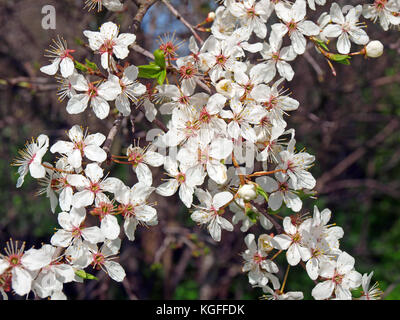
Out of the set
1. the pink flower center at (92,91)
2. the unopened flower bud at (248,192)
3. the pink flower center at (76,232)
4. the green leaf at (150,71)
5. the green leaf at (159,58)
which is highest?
the green leaf at (159,58)

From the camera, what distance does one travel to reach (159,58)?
139 centimetres

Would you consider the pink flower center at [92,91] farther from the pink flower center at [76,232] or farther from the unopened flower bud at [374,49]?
the unopened flower bud at [374,49]

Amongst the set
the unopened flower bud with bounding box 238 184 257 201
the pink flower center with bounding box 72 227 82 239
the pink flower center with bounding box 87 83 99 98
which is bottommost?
the pink flower center with bounding box 72 227 82 239

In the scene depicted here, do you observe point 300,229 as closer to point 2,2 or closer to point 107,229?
point 107,229

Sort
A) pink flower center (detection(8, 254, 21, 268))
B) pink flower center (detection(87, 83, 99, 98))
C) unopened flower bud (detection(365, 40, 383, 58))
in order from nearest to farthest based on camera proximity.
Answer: pink flower center (detection(8, 254, 21, 268)) → pink flower center (detection(87, 83, 99, 98)) → unopened flower bud (detection(365, 40, 383, 58))

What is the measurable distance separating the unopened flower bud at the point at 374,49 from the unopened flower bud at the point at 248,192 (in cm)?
96

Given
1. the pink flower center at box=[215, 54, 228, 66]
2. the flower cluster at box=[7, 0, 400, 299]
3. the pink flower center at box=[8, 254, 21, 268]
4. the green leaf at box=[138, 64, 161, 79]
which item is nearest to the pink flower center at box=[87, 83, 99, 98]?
the flower cluster at box=[7, 0, 400, 299]

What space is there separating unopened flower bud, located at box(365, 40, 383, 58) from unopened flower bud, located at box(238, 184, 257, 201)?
0.96 m

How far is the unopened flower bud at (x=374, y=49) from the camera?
5.80ft

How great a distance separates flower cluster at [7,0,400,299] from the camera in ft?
4.61

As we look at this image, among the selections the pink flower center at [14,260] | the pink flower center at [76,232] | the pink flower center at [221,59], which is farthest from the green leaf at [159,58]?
the pink flower center at [14,260]

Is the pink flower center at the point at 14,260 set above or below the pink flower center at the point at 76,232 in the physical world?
below

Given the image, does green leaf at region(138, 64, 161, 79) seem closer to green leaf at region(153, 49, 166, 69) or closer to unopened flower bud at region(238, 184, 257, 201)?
green leaf at region(153, 49, 166, 69)
